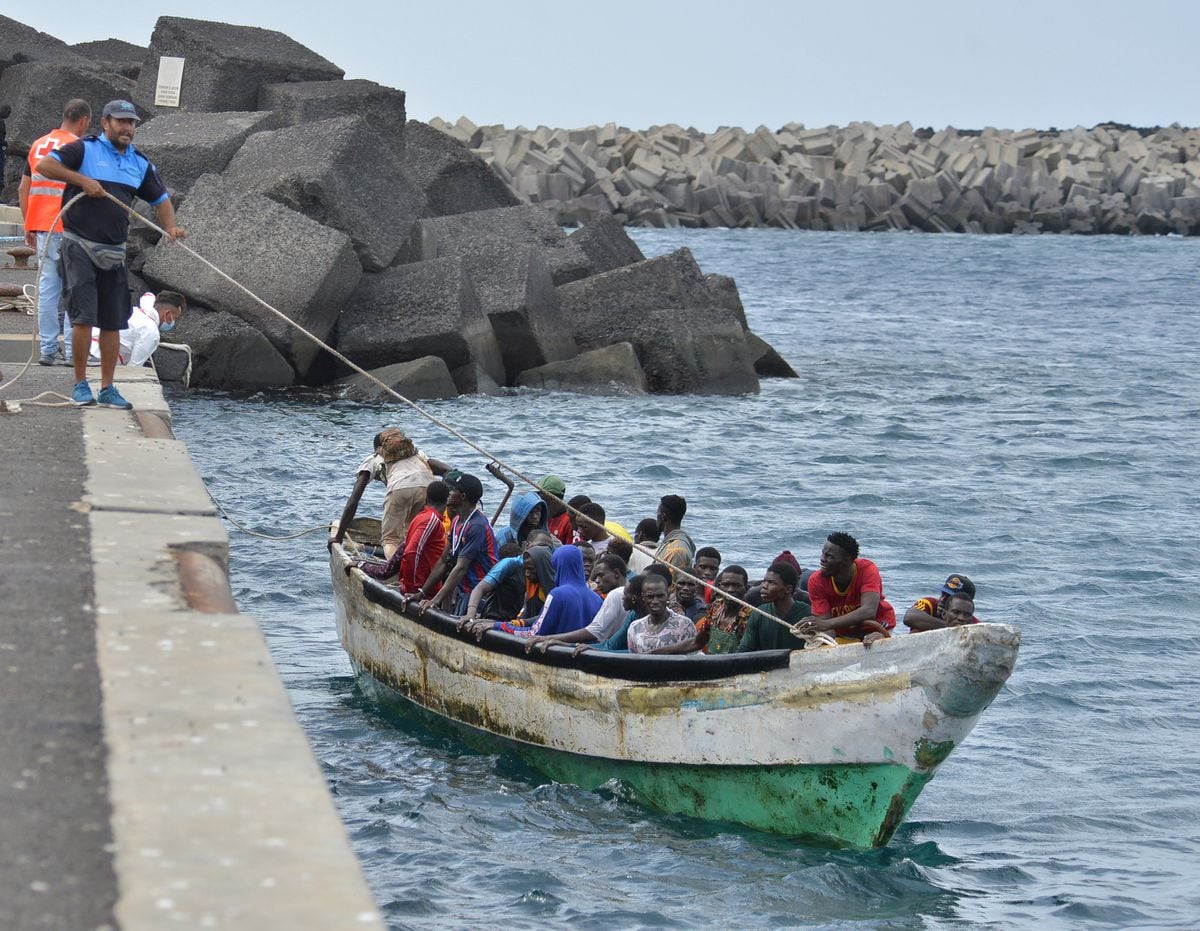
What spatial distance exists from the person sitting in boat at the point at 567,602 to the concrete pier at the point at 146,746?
9.37 feet

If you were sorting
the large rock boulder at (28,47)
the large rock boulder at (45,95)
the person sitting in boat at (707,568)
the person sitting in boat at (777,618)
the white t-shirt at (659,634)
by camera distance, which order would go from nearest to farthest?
the person sitting in boat at (777,618)
the white t-shirt at (659,634)
the person sitting in boat at (707,568)
the large rock boulder at (45,95)
the large rock boulder at (28,47)

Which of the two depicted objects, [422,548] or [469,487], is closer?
[469,487]

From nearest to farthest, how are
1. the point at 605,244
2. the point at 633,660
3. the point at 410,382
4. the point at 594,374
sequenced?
the point at 633,660, the point at 410,382, the point at 594,374, the point at 605,244

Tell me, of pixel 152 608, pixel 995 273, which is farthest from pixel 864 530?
pixel 995 273

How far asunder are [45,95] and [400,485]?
650 inches

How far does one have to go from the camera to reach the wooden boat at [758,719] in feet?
25.8

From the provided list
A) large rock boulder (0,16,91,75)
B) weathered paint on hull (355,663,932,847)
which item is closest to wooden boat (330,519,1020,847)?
weathered paint on hull (355,663,932,847)

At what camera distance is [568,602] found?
9453 mm

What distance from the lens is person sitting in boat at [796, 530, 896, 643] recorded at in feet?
29.5

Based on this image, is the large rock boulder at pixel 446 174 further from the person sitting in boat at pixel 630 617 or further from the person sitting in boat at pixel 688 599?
the person sitting in boat at pixel 630 617

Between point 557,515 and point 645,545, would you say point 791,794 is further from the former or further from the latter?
point 557,515

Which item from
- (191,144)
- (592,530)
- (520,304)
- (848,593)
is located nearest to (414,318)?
(520,304)

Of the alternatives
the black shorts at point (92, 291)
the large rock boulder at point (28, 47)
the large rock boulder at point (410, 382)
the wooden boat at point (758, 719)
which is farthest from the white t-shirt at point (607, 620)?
the large rock boulder at point (28, 47)

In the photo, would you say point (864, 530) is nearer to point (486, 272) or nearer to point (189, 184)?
point (486, 272)
